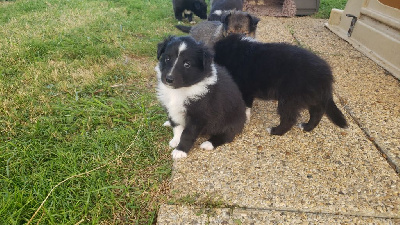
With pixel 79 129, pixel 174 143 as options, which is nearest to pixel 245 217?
pixel 174 143

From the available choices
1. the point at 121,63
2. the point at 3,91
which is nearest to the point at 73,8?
the point at 121,63

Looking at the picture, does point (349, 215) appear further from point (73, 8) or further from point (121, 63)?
point (73, 8)

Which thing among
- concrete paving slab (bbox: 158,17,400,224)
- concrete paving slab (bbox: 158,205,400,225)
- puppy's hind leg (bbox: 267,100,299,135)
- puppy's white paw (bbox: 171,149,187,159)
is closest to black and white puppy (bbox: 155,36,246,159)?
puppy's white paw (bbox: 171,149,187,159)

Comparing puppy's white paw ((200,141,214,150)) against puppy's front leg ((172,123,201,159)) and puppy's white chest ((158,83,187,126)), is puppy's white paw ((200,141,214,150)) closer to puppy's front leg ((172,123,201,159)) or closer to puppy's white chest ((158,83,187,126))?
puppy's front leg ((172,123,201,159))

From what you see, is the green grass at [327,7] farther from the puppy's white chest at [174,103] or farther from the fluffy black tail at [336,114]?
the puppy's white chest at [174,103]

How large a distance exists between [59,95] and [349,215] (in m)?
3.35

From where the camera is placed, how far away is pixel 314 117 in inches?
119

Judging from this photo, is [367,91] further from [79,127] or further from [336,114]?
[79,127]

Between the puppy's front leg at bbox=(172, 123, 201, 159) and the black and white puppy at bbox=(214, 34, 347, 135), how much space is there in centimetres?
91

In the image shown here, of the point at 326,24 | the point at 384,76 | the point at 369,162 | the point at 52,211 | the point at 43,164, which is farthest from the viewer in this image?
the point at 326,24

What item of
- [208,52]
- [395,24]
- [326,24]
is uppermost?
[208,52]

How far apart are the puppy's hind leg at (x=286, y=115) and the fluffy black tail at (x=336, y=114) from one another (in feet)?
1.28

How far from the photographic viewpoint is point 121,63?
453 centimetres

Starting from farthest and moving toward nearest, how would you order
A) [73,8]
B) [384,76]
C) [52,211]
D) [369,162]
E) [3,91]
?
[73,8], [384,76], [3,91], [369,162], [52,211]
